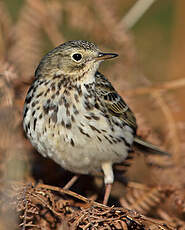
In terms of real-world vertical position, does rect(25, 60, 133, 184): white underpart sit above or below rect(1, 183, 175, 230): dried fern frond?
above

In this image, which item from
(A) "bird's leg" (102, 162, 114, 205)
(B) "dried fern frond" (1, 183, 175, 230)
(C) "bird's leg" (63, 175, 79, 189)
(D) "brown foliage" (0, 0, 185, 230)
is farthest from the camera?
(C) "bird's leg" (63, 175, 79, 189)

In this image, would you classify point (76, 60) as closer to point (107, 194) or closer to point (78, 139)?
point (78, 139)

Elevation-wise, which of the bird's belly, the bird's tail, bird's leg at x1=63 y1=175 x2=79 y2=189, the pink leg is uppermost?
the bird's tail

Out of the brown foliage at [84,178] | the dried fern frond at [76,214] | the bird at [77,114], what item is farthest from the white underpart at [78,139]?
the dried fern frond at [76,214]

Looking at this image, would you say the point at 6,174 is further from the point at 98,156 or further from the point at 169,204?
the point at 169,204

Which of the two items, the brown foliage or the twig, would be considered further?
the twig

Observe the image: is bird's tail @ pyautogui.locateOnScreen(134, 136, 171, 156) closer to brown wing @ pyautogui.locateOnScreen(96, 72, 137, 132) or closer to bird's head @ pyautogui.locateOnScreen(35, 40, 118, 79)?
brown wing @ pyautogui.locateOnScreen(96, 72, 137, 132)

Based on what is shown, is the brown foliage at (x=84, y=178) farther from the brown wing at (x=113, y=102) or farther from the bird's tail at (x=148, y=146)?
the brown wing at (x=113, y=102)

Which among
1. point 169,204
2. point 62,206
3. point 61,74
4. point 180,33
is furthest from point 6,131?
point 180,33

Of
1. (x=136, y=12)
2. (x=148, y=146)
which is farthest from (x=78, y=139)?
(x=136, y=12)

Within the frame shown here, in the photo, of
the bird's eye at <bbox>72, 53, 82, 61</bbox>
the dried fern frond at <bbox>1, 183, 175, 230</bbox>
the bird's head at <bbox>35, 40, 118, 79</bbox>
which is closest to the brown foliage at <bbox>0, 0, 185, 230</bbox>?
the dried fern frond at <bbox>1, 183, 175, 230</bbox>
